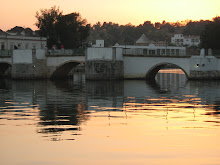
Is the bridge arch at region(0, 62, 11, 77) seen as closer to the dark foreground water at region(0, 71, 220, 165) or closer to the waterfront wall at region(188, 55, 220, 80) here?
the waterfront wall at region(188, 55, 220, 80)

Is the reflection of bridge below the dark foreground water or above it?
above

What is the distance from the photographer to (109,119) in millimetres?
22391

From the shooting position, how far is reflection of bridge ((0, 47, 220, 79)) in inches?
2170

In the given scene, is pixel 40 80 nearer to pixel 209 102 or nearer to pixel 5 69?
pixel 5 69

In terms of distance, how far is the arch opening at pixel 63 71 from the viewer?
62.1 m

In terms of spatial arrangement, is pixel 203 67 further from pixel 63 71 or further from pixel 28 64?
pixel 28 64

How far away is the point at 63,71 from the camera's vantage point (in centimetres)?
6425

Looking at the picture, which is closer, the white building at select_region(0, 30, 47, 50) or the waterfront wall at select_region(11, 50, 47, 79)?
the waterfront wall at select_region(11, 50, 47, 79)

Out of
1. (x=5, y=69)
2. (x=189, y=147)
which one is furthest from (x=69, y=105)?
(x=5, y=69)

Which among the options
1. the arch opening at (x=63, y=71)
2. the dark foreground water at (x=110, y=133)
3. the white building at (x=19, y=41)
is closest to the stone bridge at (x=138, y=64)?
the arch opening at (x=63, y=71)

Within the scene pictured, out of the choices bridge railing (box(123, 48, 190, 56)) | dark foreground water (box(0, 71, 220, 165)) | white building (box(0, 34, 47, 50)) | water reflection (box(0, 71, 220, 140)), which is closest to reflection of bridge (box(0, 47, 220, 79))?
bridge railing (box(123, 48, 190, 56))

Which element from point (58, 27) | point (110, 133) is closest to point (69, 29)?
point (58, 27)

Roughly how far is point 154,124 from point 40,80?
1605 inches

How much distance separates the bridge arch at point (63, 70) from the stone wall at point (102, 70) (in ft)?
15.8
